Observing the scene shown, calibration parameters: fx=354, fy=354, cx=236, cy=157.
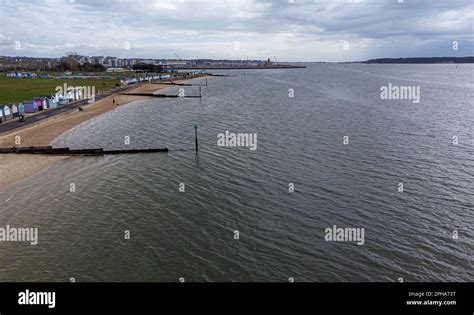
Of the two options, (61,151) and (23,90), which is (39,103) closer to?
(61,151)

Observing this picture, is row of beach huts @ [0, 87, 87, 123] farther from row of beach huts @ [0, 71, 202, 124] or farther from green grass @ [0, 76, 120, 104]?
green grass @ [0, 76, 120, 104]

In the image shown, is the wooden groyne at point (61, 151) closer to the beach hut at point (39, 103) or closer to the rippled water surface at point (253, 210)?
the rippled water surface at point (253, 210)

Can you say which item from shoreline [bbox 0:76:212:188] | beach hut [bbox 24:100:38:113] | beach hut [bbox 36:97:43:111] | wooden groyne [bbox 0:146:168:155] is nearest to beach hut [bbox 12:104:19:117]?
shoreline [bbox 0:76:212:188]

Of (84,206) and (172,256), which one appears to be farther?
(84,206)

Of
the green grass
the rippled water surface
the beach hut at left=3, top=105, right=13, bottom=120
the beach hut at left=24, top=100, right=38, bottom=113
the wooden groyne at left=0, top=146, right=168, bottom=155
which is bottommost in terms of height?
the rippled water surface

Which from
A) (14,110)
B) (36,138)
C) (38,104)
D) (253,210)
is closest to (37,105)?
(38,104)

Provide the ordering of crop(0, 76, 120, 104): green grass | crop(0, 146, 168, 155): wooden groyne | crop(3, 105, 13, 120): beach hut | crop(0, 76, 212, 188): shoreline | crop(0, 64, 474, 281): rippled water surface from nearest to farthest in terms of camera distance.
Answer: crop(0, 64, 474, 281): rippled water surface → crop(0, 76, 212, 188): shoreline → crop(0, 146, 168, 155): wooden groyne → crop(3, 105, 13, 120): beach hut → crop(0, 76, 120, 104): green grass

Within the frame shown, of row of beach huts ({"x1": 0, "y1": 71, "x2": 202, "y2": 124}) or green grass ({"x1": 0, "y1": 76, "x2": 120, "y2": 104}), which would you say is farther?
green grass ({"x1": 0, "y1": 76, "x2": 120, "y2": 104})

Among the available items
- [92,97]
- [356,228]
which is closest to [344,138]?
[356,228]
